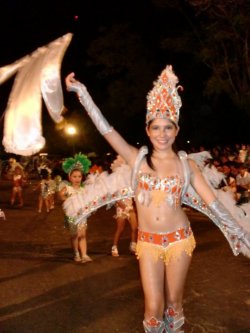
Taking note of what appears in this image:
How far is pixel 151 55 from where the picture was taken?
82.9 ft

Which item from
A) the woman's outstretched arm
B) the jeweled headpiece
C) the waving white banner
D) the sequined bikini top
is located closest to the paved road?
the sequined bikini top

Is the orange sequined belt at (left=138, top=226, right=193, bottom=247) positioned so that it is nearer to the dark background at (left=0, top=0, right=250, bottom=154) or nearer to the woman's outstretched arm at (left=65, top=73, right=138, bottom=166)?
the woman's outstretched arm at (left=65, top=73, right=138, bottom=166)

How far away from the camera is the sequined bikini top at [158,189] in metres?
3.85

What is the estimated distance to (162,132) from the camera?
3.89 m

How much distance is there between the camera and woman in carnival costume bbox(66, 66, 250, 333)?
3.82 metres

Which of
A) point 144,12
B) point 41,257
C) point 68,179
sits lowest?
point 41,257

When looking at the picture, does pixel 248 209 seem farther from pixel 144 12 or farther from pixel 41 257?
pixel 144 12

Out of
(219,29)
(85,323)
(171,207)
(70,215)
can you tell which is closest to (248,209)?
(171,207)

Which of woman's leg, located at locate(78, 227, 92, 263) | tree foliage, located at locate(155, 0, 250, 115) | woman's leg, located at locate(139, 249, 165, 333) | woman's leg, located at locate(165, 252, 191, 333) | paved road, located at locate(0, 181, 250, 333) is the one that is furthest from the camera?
tree foliage, located at locate(155, 0, 250, 115)

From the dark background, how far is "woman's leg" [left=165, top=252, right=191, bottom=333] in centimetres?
1607

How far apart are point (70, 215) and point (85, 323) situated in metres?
1.28

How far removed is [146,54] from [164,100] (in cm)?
2181

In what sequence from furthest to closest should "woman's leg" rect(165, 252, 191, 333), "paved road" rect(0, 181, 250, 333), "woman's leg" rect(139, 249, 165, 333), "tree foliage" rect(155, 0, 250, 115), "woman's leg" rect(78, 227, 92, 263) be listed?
"tree foliage" rect(155, 0, 250, 115)
"woman's leg" rect(78, 227, 92, 263)
"paved road" rect(0, 181, 250, 333)
"woman's leg" rect(165, 252, 191, 333)
"woman's leg" rect(139, 249, 165, 333)

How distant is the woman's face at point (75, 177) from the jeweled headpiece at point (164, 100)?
147 inches
